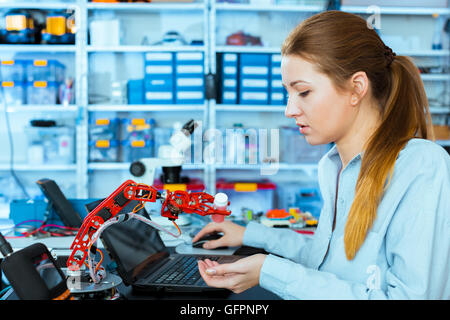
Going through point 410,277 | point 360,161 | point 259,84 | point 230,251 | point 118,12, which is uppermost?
point 118,12

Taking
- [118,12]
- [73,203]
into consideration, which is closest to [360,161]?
[73,203]

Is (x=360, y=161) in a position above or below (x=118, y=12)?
below

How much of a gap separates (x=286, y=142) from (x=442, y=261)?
8.42 feet

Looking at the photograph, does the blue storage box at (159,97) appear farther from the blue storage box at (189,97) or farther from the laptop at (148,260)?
the laptop at (148,260)

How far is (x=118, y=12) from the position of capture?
331 centimetres

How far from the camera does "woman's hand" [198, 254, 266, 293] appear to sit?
30.7 inches

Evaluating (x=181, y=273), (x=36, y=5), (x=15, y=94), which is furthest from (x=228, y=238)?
(x=36, y=5)

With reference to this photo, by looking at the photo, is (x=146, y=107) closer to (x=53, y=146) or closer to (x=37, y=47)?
(x=53, y=146)

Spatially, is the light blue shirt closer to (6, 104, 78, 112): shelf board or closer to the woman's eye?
the woman's eye

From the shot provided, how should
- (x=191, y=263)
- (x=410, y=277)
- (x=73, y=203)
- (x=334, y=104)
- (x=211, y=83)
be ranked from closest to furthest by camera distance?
(x=410, y=277)
(x=334, y=104)
(x=191, y=263)
(x=73, y=203)
(x=211, y=83)

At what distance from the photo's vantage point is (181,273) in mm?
1018

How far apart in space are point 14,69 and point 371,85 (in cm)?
285

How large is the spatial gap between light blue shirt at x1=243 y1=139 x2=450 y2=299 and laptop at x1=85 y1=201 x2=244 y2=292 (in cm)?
21
